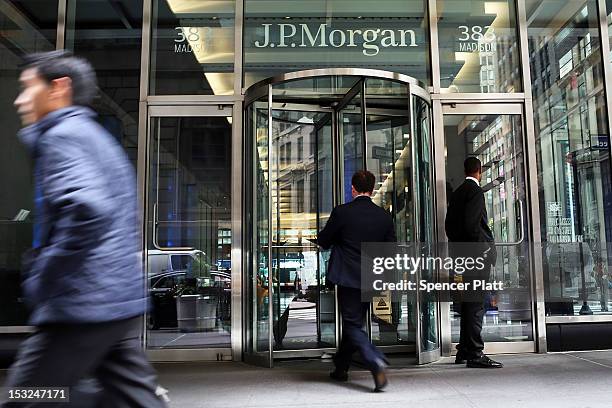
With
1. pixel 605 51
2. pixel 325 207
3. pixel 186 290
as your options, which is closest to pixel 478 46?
pixel 605 51

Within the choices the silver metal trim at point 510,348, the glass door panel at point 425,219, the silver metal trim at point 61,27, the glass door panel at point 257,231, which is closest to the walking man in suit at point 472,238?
the glass door panel at point 425,219

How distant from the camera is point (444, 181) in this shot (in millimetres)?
5699

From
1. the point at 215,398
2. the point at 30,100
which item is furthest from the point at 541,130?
the point at 30,100

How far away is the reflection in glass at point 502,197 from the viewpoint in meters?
5.61

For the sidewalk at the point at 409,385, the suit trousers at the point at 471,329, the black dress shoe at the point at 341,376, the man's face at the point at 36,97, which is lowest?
the sidewalk at the point at 409,385

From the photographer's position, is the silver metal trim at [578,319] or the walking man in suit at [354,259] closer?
the walking man in suit at [354,259]

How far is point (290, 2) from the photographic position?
6.25 metres

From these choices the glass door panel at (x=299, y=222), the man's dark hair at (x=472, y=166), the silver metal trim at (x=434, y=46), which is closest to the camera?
the man's dark hair at (x=472, y=166)

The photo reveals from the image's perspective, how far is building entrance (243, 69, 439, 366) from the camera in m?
5.30

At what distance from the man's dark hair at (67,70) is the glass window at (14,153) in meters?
3.80

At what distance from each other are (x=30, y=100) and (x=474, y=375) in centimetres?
391

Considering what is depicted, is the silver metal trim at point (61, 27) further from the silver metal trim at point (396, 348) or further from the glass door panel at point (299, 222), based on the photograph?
the silver metal trim at point (396, 348)

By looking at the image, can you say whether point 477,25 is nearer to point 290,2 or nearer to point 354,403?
point 290,2

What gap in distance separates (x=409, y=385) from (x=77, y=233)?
3.21 meters
